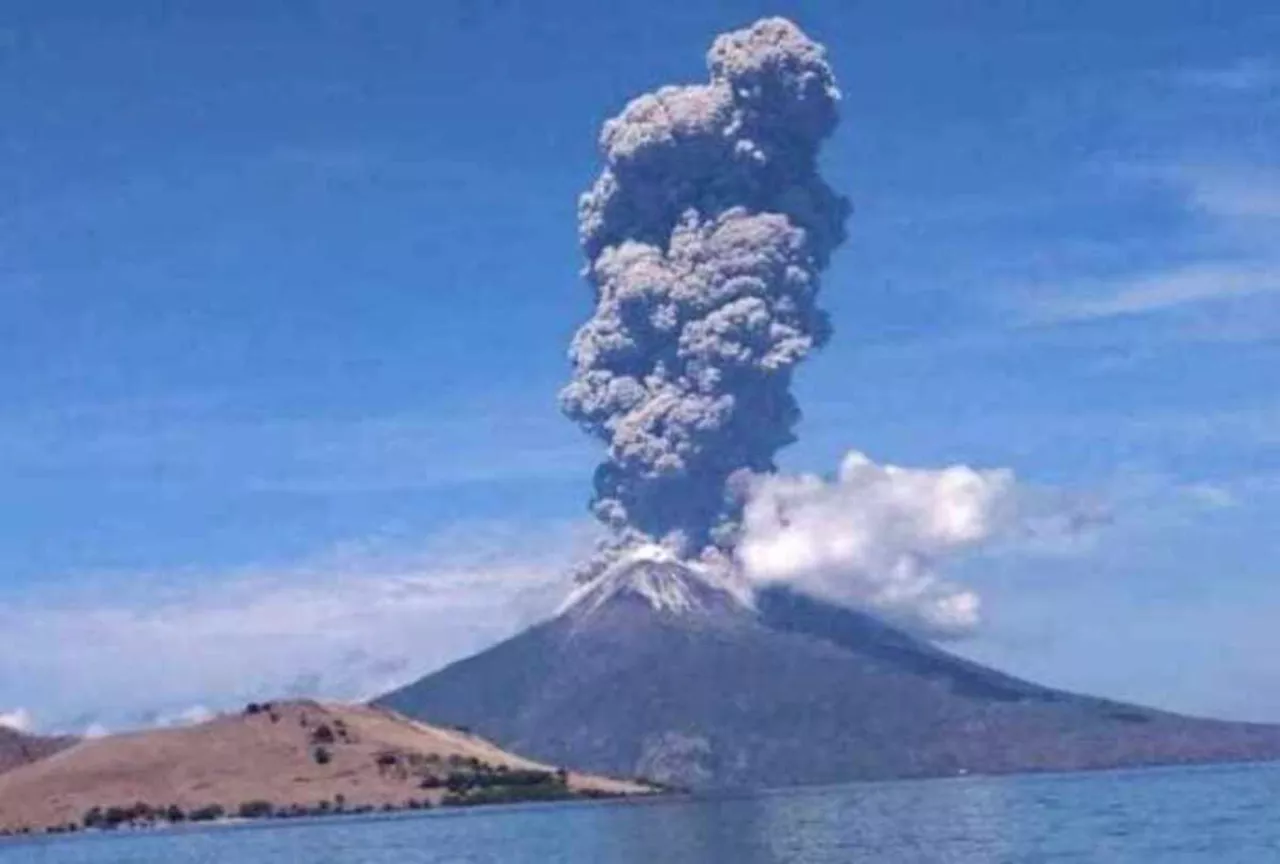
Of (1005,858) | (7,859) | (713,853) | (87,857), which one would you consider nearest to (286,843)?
(87,857)

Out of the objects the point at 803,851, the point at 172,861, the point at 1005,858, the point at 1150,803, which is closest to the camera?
the point at 1005,858

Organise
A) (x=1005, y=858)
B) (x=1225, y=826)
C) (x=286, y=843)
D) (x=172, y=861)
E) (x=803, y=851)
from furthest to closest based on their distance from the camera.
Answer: (x=286, y=843)
(x=172, y=861)
(x=1225, y=826)
(x=803, y=851)
(x=1005, y=858)

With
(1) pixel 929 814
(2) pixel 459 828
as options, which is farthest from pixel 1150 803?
(2) pixel 459 828

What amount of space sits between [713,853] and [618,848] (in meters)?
14.3

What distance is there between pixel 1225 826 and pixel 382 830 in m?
77.7

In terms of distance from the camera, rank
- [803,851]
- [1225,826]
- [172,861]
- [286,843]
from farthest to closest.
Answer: [286,843], [172,861], [1225,826], [803,851]

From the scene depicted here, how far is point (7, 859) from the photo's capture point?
19000cm

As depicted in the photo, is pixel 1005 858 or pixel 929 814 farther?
pixel 929 814

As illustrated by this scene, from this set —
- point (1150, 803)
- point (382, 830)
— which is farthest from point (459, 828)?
point (1150, 803)

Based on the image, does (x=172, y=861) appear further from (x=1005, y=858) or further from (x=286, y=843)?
(x=1005, y=858)

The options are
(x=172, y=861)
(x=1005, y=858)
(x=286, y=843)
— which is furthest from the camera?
(x=286, y=843)

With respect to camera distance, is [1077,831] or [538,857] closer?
[538,857]

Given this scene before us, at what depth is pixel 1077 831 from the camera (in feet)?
456

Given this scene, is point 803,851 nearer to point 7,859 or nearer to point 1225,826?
point 1225,826
